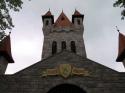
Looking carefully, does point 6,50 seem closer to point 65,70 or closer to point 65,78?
point 65,70

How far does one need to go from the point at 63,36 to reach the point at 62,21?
6.14m

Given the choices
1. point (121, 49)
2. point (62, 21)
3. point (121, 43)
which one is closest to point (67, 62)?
point (121, 49)

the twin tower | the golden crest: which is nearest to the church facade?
the golden crest

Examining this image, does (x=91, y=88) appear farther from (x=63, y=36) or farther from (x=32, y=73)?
(x=63, y=36)

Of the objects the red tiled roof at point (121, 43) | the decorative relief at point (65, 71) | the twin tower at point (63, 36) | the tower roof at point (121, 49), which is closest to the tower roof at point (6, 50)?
the decorative relief at point (65, 71)

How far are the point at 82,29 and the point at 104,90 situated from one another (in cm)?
2462

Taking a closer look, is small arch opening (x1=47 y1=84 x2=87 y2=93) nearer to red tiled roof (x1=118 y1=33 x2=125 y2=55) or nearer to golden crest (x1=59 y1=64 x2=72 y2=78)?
golden crest (x1=59 y1=64 x2=72 y2=78)

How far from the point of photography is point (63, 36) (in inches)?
1590

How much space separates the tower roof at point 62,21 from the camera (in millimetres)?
43328

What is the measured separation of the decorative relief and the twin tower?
729 inches

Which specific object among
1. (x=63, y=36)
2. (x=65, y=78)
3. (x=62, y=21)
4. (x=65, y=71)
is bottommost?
(x=65, y=78)

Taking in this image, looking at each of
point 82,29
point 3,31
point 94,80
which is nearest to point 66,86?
point 94,80

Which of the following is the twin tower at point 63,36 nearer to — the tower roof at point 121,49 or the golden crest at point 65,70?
the tower roof at point 121,49

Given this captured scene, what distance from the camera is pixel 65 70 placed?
726 inches
